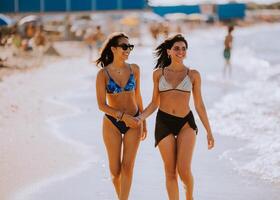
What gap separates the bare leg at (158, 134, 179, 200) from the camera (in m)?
4.52

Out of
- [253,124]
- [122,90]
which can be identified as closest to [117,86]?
[122,90]

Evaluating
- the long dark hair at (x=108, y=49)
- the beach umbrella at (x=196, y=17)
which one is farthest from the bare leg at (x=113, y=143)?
the beach umbrella at (x=196, y=17)

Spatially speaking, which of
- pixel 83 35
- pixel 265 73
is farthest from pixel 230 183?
pixel 83 35

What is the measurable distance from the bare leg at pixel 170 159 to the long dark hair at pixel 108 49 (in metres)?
0.80

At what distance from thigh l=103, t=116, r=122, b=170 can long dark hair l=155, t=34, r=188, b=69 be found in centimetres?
64

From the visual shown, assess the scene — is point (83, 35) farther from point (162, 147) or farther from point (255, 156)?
point (162, 147)

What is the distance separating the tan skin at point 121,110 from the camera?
457cm

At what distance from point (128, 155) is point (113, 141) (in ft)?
0.53

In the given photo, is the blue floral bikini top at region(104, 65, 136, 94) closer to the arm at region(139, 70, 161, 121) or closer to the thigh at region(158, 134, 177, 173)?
the arm at region(139, 70, 161, 121)

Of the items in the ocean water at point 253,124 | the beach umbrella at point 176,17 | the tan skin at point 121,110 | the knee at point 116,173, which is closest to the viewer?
the tan skin at point 121,110

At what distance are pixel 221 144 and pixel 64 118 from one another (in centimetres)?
338

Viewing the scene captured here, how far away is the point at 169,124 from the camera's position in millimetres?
4527

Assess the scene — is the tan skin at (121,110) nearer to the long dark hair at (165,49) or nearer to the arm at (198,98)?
the long dark hair at (165,49)

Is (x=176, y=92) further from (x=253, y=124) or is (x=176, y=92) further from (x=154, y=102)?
(x=253, y=124)
